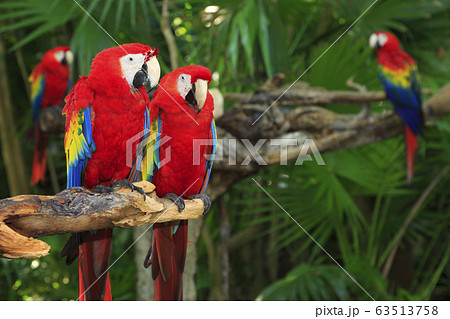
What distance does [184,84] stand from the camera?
439mm

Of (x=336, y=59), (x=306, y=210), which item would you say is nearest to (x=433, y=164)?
(x=306, y=210)

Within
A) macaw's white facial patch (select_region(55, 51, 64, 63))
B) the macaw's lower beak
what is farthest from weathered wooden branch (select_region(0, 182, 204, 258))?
macaw's white facial patch (select_region(55, 51, 64, 63))

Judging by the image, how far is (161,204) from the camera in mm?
445

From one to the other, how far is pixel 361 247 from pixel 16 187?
1.50 m

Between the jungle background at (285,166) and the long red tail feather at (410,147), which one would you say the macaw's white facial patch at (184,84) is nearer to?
the jungle background at (285,166)

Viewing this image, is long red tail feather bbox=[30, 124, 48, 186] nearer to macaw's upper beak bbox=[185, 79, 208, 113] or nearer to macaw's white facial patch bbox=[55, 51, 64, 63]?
macaw's white facial patch bbox=[55, 51, 64, 63]

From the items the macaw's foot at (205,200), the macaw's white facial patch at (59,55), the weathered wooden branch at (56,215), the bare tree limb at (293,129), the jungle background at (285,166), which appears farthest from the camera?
the bare tree limb at (293,129)

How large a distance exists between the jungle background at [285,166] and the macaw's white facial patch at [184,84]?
18 cm

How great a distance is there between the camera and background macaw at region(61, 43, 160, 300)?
40cm

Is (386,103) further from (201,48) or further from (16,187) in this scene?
(16,187)

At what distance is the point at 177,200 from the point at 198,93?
4.6 inches

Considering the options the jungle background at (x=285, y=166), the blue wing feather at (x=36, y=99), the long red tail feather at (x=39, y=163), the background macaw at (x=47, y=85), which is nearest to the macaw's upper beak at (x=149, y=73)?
the jungle background at (x=285, y=166)

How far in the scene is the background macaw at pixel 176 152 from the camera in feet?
1.46

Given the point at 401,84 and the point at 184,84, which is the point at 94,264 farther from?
the point at 401,84
